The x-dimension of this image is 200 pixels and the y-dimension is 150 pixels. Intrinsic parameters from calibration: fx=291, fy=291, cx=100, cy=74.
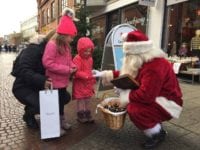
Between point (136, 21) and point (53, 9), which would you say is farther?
point (53, 9)

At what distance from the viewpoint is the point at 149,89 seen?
148 inches

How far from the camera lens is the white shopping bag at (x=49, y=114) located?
4211mm

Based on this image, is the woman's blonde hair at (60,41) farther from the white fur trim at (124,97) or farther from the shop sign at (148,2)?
the shop sign at (148,2)

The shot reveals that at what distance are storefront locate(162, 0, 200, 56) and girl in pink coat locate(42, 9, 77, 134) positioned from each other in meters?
6.07

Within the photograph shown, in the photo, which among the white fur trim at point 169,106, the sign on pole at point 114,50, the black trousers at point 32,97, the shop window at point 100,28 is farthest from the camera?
the shop window at point 100,28

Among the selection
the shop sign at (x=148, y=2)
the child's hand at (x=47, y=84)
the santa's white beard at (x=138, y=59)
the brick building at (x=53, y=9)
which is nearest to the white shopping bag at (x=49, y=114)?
the child's hand at (x=47, y=84)

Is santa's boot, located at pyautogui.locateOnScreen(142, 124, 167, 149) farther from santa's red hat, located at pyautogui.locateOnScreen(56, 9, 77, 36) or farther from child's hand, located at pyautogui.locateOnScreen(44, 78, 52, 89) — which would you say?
santa's red hat, located at pyautogui.locateOnScreen(56, 9, 77, 36)

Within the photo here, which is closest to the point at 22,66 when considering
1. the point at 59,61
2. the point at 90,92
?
the point at 59,61

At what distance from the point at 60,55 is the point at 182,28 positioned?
6827 mm

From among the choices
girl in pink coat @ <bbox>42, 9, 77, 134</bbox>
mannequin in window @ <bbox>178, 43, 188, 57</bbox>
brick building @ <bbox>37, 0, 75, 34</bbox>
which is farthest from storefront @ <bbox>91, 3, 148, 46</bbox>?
girl in pink coat @ <bbox>42, 9, 77, 134</bbox>

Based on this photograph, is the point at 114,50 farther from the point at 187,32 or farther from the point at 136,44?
the point at 187,32

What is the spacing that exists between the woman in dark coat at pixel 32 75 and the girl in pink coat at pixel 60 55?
17 cm

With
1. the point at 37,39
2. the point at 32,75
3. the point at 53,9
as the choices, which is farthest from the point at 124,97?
the point at 53,9

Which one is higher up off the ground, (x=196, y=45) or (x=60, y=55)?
(x=196, y=45)
